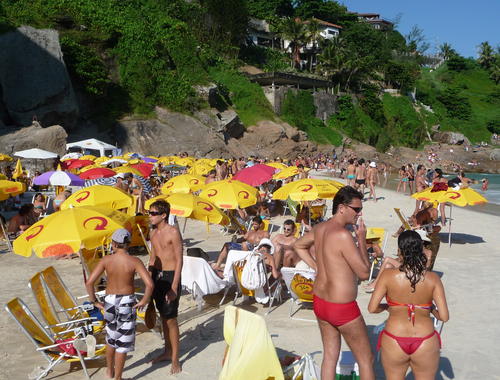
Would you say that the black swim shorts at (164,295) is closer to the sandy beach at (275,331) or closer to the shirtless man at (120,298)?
the shirtless man at (120,298)

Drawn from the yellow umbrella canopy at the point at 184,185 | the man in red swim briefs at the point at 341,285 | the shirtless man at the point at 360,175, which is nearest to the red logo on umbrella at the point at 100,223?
the man in red swim briefs at the point at 341,285

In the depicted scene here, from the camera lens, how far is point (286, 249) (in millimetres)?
6945

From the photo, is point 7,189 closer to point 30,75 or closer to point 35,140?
point 35,140

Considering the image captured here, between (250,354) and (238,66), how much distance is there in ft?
142

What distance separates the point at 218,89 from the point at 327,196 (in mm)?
31149

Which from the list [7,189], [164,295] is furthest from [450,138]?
[164,295]

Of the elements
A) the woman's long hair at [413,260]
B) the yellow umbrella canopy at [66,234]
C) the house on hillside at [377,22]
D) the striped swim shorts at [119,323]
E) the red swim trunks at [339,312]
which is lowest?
the striped swim shorts at [119,323]

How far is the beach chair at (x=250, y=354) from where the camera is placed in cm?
283

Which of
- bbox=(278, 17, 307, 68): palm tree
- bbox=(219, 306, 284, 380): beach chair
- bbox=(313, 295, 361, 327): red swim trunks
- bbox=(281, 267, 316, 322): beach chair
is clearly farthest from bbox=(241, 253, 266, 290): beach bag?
bbox=(278, 17, 307, 68): palm tree

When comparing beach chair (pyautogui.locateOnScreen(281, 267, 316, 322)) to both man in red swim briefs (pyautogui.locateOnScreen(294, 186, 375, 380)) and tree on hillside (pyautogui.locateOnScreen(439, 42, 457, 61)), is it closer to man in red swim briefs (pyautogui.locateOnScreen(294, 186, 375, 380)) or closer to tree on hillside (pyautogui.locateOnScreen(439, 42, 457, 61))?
man in red swim briefs (pyautogui.locateOnScreen(294, 186, 375, 380))

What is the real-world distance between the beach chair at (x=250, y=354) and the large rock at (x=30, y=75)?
2580 centimetres

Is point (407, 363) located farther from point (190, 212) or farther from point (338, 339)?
point (190, 212)

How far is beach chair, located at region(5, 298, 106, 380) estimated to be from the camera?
161 inches

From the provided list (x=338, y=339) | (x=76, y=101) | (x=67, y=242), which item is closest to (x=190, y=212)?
(x=67, y=242)
